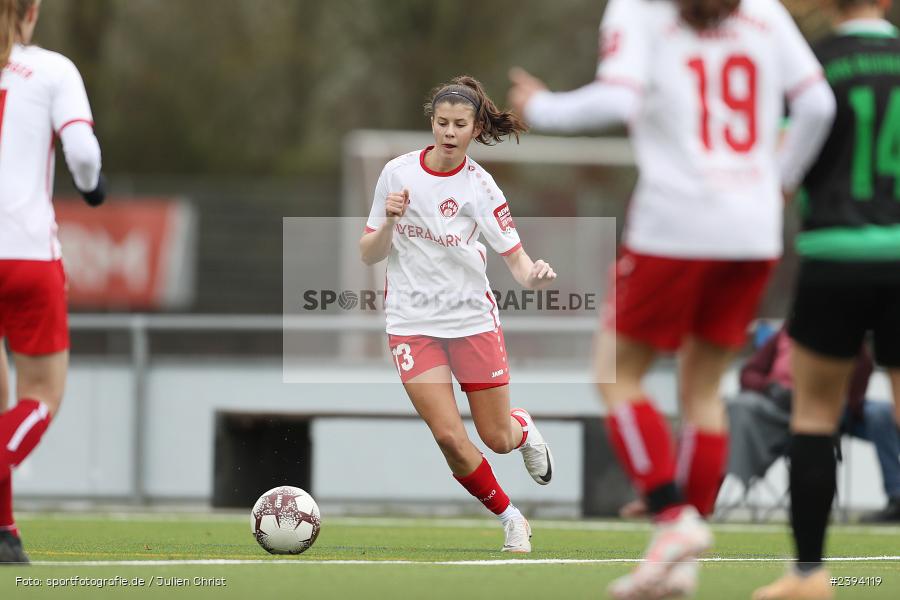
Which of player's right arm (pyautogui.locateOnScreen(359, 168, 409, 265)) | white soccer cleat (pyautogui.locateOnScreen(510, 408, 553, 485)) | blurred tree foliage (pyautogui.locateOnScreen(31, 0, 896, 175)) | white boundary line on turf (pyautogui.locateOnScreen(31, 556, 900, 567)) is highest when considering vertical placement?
blurred tree foliage (pyautogui.locateOnScreen(31, 0, 896, 175))

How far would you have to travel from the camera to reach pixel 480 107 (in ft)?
25.6

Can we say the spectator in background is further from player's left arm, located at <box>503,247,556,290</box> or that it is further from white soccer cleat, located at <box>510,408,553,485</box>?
player's left arm, located at <box>503,247,556,290</box>

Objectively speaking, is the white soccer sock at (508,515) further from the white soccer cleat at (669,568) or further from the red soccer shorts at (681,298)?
the white soccer cleat at (669,568)

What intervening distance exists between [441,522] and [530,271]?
4156mm

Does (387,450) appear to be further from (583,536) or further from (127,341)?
(583,536)

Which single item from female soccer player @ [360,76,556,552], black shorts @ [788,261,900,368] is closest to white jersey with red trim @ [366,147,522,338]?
female soccer player @ [360,76,556,552]

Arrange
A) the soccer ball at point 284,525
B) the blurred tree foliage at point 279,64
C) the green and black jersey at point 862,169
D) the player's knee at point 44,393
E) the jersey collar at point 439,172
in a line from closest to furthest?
the green and black jersey at point 862,169 < the player's knee at point 44,393 < the soccer ball at point 284,525 < the jersey collar at point 439,172 < the blurred tree foliage at point 279,64

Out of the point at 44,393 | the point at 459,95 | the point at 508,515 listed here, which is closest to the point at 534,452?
the point at 508,515

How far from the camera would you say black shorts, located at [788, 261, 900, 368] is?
5148 millimetres

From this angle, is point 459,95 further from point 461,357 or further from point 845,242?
point 845,242

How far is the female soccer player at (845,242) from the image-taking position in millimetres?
5145

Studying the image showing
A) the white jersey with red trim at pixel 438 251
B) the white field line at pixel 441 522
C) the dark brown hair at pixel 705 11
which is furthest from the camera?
the white field line at pixel 441 522

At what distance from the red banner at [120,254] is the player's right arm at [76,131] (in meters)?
17.2

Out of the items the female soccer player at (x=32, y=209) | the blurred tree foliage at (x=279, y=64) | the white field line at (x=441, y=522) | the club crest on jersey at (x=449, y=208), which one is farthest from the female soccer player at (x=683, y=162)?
the blurred tree foliage at (x=279, y=64)
